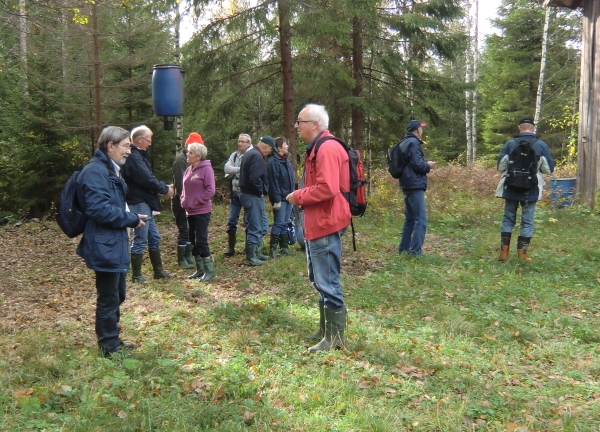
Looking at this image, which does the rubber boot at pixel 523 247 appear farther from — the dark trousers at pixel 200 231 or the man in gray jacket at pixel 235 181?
the dark trousers at pixel 200 231

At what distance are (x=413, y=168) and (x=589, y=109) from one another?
23.8ft

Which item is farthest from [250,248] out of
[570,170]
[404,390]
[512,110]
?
[512,110]

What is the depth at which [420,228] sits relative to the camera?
28.3ft

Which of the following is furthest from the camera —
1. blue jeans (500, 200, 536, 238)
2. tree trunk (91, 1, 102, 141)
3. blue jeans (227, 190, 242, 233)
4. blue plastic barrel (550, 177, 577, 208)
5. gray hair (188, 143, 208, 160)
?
blue plastic barrel (550, 177, 577, 208)

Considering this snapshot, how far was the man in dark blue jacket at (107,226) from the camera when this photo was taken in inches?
173

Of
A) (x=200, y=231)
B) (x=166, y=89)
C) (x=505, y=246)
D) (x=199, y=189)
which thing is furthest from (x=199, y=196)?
(x=505, y=246)

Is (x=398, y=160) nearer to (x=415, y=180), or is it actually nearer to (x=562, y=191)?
(x=415, y=180)

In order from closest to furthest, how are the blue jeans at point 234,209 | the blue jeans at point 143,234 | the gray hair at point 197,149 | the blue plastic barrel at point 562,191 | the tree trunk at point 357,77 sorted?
1. the blue jeans at point 143,234
2. the gray hair at point 197,149
3. the blue jeans at point 234,209
4. the blue plastic barrel at point 562,191
5. the tree trunk at point 357,77

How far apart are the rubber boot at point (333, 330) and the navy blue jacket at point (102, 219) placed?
6.17 feet

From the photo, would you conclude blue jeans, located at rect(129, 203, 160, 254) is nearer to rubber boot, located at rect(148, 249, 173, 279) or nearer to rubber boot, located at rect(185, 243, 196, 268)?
rubber boot, located at rect(148, 249, 173, 279)

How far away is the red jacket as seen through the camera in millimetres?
4637

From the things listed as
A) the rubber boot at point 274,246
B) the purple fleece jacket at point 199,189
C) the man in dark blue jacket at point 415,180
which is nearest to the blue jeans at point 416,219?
the man in dark blue jacket at point 415,180

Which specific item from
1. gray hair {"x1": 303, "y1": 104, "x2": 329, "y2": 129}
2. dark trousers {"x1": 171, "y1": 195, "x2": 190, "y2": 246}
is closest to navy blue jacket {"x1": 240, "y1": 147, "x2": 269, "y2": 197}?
dark trousers {"x1": 171, "y1": 195, "x2": 190, "y2": 246}

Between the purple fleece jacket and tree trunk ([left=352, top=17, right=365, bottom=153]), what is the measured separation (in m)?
6.88
